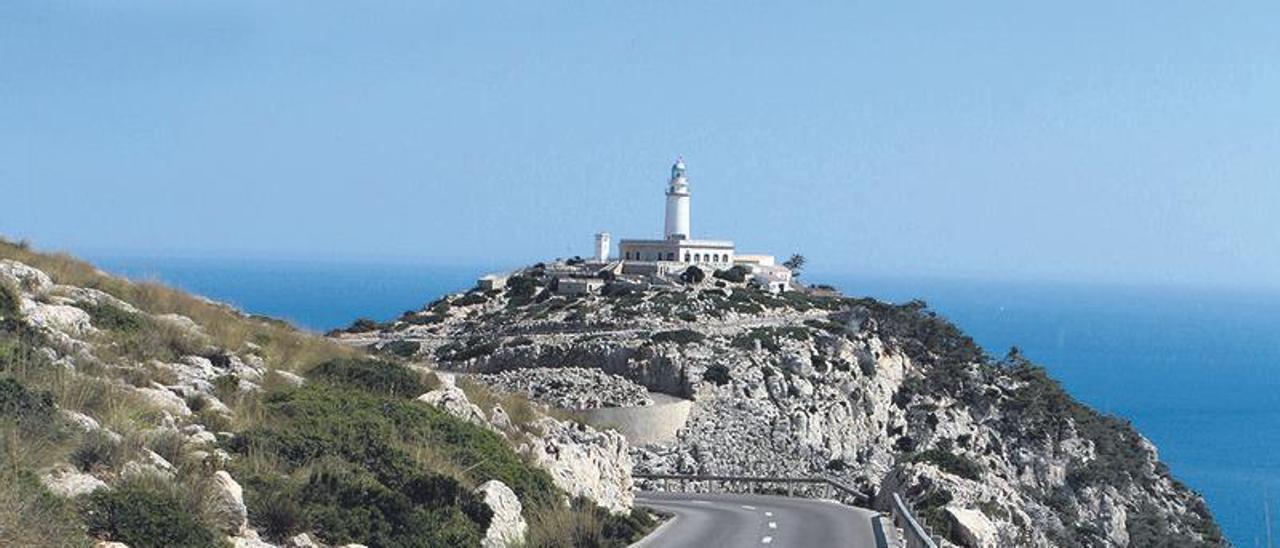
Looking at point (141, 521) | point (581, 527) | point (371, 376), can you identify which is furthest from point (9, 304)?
point (581, 527)

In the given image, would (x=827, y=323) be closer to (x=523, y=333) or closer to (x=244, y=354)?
(x=523, y=333)

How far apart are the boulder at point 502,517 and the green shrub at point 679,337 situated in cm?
4237

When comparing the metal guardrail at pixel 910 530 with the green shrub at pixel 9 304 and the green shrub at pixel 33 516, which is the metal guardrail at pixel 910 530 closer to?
the green shrub at pixel 33 516

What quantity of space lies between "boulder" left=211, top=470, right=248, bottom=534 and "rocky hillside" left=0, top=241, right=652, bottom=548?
19 millimetres

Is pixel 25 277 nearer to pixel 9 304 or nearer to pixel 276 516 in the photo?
pixel 9 304

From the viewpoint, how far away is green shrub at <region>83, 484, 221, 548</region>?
9570 mm

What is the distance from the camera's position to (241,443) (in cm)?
1348

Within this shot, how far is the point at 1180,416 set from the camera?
114375 millimetres

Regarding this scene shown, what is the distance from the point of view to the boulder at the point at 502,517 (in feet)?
45.9

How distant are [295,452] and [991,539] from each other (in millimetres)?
13637

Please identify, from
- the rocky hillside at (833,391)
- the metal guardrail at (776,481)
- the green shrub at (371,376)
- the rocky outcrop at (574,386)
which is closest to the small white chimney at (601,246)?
the rocky hillside at (833,391)

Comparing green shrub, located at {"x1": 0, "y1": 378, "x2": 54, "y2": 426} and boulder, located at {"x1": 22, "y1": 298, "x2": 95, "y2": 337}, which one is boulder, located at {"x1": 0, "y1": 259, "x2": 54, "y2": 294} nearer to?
boulder, located at {"x1": 22, "y1": 298, "x2": 95, "y2": 337}

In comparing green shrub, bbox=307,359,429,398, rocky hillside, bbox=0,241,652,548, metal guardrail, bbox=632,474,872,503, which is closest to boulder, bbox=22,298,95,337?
rocky hillside, bbox=0,241,652,548

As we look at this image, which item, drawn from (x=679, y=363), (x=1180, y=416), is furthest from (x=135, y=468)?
(x=1180, y=416)
